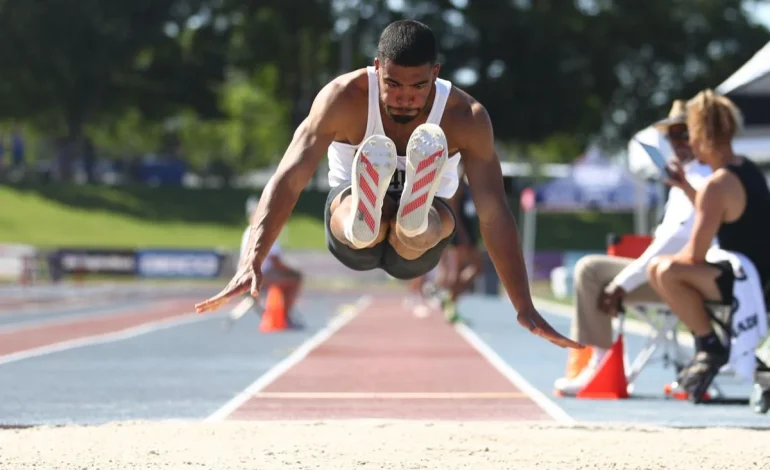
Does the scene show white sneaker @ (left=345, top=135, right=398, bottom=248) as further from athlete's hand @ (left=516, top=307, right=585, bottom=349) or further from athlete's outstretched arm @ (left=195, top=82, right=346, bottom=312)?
athlete's hand @ (left=516, top=307, right=585, bottom=349)

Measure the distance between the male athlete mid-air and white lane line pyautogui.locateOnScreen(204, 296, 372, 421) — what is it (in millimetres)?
2144

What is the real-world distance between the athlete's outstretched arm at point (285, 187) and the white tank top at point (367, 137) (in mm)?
142

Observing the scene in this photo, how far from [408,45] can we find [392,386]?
15.4 feet

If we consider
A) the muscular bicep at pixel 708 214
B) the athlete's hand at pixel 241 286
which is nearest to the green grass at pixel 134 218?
the muscular bicep at pixel 708 214

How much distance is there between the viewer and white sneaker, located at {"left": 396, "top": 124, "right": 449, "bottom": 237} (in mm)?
5828

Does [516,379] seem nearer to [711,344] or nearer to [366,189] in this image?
[711,344]

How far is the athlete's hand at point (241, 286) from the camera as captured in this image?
5.28 metres

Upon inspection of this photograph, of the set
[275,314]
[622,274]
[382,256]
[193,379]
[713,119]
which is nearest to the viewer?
[382,256]

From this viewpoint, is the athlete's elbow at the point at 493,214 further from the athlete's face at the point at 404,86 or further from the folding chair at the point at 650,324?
the folding chair at the point at 650,324

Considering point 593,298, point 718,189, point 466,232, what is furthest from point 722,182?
point 466,232

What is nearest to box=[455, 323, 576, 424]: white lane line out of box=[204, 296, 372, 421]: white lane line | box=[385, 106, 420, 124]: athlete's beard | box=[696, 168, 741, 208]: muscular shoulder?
box=[696, 168, 741, 208]: muscular shoulder

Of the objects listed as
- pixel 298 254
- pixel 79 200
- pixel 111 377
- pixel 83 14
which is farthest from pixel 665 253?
pixel 83 14

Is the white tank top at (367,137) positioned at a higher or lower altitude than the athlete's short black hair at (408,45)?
lower

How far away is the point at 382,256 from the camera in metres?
6.72
